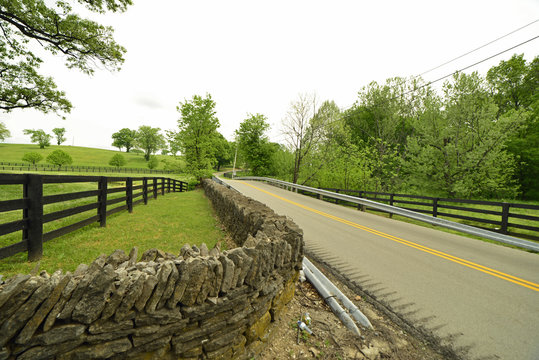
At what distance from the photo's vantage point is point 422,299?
3.31 meters

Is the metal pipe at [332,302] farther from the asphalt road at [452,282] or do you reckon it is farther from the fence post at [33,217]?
the fence post at [33,217]

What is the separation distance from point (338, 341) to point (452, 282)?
2949 millimetres

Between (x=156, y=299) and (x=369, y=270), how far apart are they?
4.04 metres

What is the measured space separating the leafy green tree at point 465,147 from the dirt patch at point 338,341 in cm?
1543

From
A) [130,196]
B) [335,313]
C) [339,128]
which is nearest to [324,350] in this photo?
[335,313]

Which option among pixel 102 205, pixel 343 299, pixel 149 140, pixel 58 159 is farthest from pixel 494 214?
pixel 149 140

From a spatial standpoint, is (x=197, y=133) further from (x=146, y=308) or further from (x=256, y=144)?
(x=146, y=308)

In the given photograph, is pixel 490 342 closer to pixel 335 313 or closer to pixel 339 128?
pixel 335 313

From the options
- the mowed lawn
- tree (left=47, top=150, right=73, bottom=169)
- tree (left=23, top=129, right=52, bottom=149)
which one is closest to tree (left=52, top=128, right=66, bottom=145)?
tree (left=23, top=129, right=52, bottom=149)

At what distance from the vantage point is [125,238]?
15.7 feet

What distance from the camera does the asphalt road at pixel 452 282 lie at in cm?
262

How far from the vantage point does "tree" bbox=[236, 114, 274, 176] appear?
1486 inches

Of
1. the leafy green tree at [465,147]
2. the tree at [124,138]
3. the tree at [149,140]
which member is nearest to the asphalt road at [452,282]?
the leafy green tree at [465,147]

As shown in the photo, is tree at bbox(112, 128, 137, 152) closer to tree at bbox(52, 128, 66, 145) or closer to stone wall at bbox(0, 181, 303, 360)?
tree at bbox(52, 128, 66, 145)
